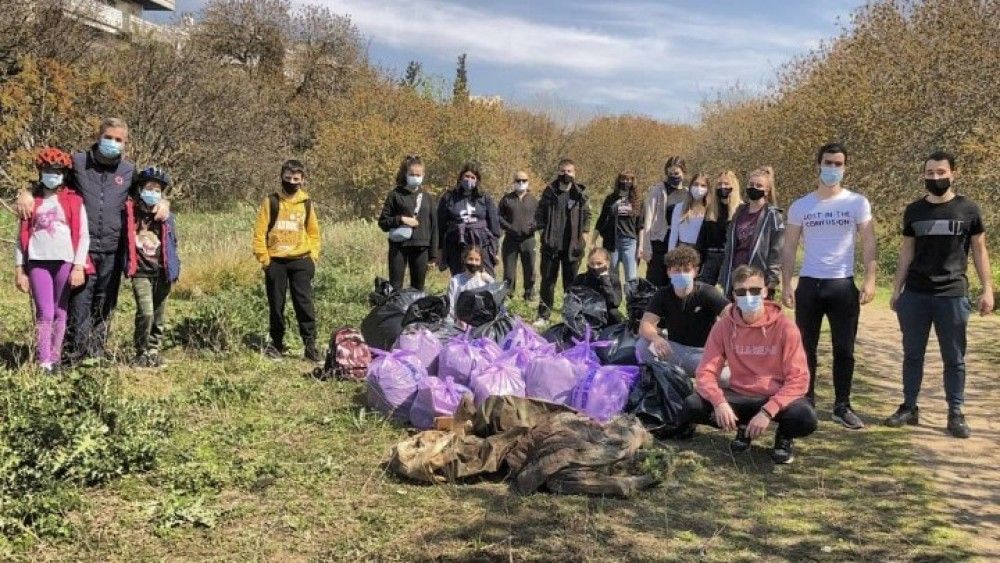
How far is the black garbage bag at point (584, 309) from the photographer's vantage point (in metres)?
6.27

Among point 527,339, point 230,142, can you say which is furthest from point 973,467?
point 230,142

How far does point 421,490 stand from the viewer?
3875 millimetres

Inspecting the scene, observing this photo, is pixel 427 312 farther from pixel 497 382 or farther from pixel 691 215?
pixel 691 215

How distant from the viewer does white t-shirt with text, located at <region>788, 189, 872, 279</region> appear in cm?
487

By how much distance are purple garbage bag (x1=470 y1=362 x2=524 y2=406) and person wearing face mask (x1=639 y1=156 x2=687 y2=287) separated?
3336 millimetres

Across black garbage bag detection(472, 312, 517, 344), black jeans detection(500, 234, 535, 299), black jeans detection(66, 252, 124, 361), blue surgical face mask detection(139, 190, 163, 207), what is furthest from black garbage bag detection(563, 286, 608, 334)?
black jeans detection(66, 252, 124, 361)

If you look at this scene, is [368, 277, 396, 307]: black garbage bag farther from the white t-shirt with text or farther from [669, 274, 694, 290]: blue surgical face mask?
the white t-shirt with text

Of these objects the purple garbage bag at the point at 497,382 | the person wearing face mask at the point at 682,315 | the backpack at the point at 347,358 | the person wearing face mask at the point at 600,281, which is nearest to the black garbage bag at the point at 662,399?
the person wearing face mask at the point at 682,315

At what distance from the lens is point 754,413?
175 inches

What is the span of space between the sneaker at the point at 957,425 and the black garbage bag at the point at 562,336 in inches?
104

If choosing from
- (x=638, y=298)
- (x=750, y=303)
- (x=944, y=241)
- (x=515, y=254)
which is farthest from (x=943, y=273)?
(x=515, y=254)

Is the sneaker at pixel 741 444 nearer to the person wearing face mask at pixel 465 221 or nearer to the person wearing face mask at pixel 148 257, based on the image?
the person wearing face mask at pixel 465 221

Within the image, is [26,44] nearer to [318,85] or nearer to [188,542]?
[188,542]

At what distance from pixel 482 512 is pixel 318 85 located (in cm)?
3019
